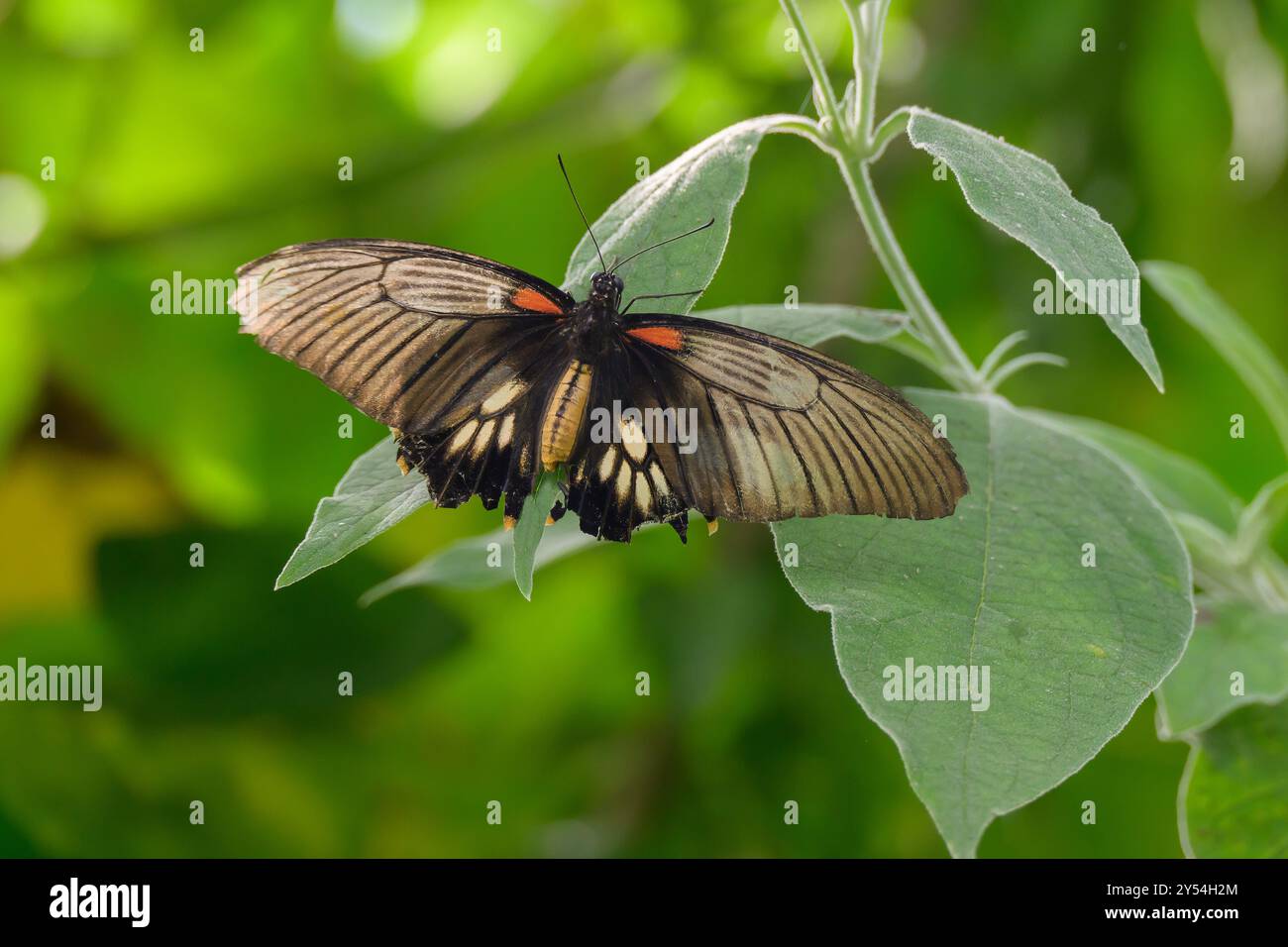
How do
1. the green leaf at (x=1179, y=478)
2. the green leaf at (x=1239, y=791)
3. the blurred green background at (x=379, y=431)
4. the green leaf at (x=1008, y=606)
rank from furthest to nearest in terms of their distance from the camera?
the blurred green background at (x=379, y=431), the green leaf at (x=1179, y=478), the green leaf at (x=1239, y=791), the green leaf at (x=1008, y=606)

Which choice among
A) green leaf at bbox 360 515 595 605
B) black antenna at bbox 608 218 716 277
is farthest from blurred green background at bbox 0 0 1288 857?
black antenna at bbox 608 218 716 277

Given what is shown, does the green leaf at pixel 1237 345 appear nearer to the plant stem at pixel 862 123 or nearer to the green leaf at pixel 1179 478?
the green leaf at pixel 1179 478

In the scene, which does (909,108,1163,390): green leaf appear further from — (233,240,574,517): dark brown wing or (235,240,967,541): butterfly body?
(233,240,574,517): dark brown wing

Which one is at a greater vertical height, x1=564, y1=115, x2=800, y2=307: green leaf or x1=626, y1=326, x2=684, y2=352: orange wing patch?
x1=564, y1=115, x2=800, y2=307: green leaf

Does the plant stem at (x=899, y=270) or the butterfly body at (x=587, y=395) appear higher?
the plant stem at (x=899, y=270)

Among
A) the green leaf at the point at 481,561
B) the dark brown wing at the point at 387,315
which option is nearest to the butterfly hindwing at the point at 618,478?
the dark brown wing at the point at 387,315

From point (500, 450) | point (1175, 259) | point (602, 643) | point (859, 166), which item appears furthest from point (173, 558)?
point (1175, 259)

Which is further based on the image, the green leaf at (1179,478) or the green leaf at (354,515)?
the green leaf at (1179,478)

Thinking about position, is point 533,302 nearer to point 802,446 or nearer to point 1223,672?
→ point 802,446
